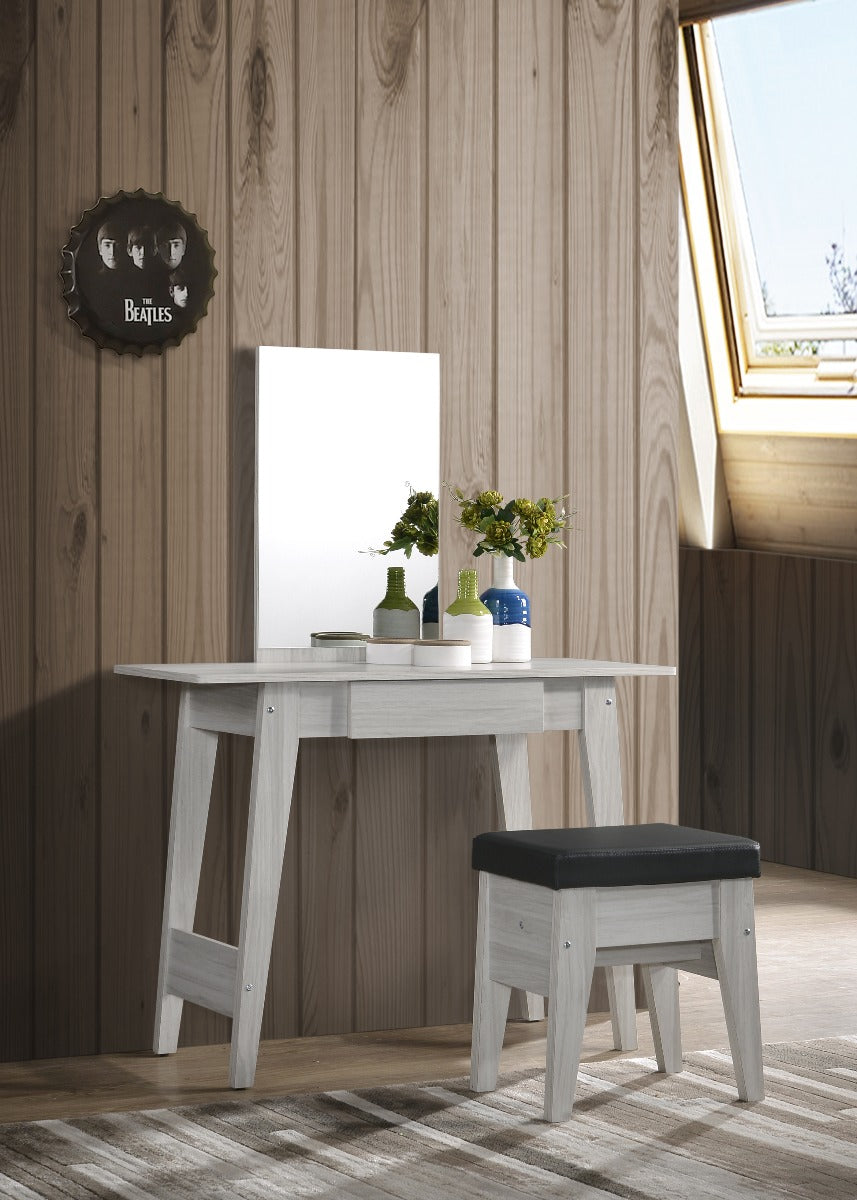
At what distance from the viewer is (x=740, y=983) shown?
3.06m

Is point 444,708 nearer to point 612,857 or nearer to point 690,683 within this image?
point 612,857

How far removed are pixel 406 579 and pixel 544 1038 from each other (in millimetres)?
932

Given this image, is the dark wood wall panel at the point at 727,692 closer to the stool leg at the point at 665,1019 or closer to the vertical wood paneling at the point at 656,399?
the vertical wood paneling at the point at 656,399

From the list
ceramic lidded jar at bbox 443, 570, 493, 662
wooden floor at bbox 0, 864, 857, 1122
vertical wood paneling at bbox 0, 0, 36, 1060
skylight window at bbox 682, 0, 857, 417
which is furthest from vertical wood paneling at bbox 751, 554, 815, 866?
vertical wood paneling at bbox 0, 0, 36, 1060

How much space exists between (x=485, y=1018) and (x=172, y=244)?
1.53m

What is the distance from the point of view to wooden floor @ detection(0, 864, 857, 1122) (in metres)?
3.09

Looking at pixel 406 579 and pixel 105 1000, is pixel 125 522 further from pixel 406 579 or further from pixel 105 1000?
pixel 105 1000

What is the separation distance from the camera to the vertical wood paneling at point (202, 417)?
135 inches

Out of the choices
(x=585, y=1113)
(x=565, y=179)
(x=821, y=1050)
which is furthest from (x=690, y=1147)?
(x=565, y=179)

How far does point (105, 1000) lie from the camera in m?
3.39

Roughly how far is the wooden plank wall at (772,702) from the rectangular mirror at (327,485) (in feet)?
7.86

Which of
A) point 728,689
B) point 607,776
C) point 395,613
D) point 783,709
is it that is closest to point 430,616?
point 395,613

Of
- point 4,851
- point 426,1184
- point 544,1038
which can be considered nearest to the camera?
point 426,1184

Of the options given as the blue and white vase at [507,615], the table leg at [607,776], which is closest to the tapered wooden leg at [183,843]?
the blue and white vase at [507,615]
